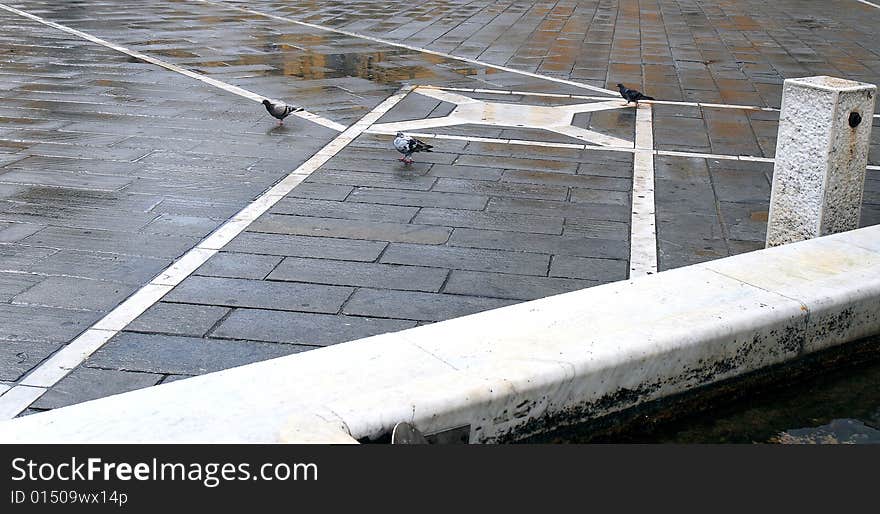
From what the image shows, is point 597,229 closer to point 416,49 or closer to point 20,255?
point 20,255

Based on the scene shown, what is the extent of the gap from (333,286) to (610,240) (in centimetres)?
182

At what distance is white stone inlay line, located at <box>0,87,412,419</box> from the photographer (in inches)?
164

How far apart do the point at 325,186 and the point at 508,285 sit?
7.34 ft

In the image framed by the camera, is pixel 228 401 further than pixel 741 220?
No

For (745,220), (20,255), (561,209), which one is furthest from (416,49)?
(20,255)

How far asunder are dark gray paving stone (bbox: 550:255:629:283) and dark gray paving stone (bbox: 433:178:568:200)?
1339 millimetres

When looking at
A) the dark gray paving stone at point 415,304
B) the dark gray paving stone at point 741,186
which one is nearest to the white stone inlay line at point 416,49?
the dark gray paving stone at point 741,186

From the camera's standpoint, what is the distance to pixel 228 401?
129 inches

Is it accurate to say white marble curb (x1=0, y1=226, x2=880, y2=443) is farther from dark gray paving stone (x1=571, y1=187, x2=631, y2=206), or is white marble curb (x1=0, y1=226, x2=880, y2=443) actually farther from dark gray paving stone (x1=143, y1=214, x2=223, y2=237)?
dark gray paving stone (x1=143, y1=214, x2=223, y2=237)

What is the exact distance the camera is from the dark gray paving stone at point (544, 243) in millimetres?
6043

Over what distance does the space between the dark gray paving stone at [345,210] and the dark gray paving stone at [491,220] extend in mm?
125

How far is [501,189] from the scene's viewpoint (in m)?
7.36
